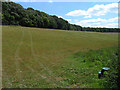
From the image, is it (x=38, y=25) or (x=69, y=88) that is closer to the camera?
(x=69, y=88)

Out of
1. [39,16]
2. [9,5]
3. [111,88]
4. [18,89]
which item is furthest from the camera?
[39,16]

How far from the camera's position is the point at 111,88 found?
6.38 metres

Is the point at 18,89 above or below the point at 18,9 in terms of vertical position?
below

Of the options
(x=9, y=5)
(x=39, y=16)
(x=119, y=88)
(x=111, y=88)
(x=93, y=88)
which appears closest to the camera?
(x=119, y=88)

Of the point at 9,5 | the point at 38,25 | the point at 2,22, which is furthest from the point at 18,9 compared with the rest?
the point at 38,25

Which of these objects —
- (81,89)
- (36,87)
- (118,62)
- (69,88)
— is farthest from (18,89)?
(118,62)

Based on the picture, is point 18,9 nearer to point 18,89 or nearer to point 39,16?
point 39,16

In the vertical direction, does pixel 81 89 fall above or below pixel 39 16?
below

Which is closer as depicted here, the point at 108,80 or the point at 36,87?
the point at 108,80

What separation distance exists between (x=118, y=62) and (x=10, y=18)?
57485 millimetres

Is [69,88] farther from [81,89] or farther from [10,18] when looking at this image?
[10,18]

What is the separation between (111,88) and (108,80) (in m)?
0.57

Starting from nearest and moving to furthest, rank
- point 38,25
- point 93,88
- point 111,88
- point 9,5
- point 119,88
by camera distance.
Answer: point 119,88, point 111,88, point 93,88, point 9,5, point 38,25

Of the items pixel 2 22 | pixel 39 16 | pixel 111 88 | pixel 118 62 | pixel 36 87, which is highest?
pixel 39 16
